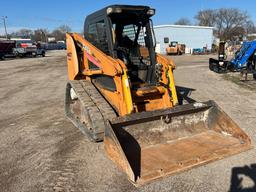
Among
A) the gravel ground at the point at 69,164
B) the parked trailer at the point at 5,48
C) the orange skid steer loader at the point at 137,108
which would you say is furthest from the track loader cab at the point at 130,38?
the parked trailer at the point at 5,48

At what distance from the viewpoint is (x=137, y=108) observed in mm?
5508

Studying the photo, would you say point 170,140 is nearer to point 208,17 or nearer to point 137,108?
point 137,108

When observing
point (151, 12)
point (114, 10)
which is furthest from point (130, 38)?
point (114, 10)

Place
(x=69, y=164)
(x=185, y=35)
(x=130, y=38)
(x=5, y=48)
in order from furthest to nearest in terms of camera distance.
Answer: (x=185, y=35), (x=5, y=48), (x=130, y=38), (x=69, y=164)

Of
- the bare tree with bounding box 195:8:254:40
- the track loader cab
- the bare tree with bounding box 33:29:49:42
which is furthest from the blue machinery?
the bare tree with bounding box 33:29:49:42

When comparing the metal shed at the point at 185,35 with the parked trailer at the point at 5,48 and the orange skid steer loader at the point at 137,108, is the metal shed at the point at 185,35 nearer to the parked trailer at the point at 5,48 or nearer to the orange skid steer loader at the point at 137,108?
the parked trailer at the point at 5,48

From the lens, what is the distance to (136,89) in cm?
540

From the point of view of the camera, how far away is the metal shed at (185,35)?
1721 inches

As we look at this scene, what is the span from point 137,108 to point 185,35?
4275cm

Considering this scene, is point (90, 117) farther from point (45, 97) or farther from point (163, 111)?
point (45, 97)

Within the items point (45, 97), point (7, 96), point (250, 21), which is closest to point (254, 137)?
point (45, 97)

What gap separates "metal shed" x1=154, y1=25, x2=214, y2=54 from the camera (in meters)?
A: 43.7

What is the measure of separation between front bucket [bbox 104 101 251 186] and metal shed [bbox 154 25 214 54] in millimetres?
38509

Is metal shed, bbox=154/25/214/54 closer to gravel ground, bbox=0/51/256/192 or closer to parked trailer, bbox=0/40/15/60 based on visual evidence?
parked trailer, bbox=0/40/15/60
